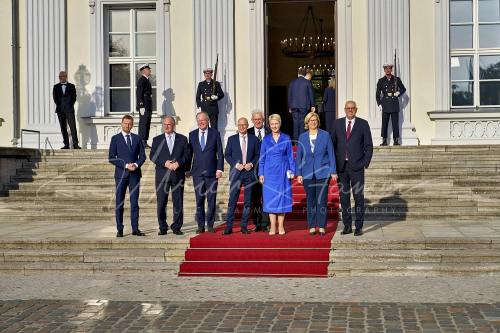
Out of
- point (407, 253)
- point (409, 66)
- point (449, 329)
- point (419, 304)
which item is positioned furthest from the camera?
point (409, 66)

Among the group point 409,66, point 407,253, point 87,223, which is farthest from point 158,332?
point 409,66

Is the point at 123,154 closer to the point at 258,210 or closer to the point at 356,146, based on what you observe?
the point at 258,210

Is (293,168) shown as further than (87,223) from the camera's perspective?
No

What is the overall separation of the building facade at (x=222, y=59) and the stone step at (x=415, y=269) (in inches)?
314

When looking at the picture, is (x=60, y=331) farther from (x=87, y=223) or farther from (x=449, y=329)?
(x=87, y=223)

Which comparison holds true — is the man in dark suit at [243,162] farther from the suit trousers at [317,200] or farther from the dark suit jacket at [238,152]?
the suit trousers at [317,200]

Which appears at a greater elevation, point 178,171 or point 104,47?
point 104,47

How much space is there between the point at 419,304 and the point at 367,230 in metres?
3.81

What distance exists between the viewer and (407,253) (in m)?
10.4

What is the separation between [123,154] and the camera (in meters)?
12.0

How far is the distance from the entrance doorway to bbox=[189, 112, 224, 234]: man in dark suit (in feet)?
37.8

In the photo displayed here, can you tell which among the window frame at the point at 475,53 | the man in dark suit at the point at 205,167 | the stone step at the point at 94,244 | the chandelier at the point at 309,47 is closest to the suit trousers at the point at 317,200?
the man in dark suit at the point at 205,167

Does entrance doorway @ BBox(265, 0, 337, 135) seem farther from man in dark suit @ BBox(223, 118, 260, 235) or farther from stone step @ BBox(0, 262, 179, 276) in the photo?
stone step @ BBox(0, 262, 179, 276)

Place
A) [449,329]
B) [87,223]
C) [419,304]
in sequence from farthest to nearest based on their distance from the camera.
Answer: [87,223], [419,304], [449,329]
